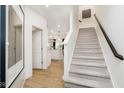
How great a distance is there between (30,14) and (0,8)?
278cm

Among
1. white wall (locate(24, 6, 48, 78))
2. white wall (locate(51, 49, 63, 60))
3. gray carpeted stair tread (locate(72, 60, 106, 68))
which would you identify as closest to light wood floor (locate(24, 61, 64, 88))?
white wall (locate(24, 6, 48, 78))

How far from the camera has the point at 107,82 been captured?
2.62 m

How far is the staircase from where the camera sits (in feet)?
8.82

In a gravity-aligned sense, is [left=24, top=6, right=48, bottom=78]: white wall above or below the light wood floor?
above

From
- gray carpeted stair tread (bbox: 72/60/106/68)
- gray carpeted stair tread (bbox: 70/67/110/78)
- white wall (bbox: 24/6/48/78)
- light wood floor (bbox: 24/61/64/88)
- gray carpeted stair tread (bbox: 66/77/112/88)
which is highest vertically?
white wall (bbox: 24/6/48/78)

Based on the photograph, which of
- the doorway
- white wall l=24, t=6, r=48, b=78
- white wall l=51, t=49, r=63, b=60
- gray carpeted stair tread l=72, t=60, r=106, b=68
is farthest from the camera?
white wall l=51, t=49, r=63, b=60

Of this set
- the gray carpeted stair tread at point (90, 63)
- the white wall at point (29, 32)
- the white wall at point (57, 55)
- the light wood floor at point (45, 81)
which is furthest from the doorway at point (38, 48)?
the white wall at point (57, 55)

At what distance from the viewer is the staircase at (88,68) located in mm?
2688

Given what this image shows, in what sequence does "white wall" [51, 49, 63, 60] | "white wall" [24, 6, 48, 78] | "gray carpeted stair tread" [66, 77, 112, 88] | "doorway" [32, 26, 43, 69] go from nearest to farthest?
"gray carpeted stair tread" [66, 77, 112, 88] < "white wall" [24, 6, 48, 78] < "doorway" [32, 26, 43, 69] < "white wall" [51, 49, 63, 60]

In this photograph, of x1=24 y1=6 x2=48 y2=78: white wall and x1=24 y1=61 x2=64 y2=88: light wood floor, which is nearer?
x1=24 y1=61 x2=64 y2=88: light wood floor

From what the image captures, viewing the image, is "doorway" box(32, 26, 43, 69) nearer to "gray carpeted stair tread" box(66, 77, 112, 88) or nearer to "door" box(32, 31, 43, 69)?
"door" box(32, 31, 43, 69)

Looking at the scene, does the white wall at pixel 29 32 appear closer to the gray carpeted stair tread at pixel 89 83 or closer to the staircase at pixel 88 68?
the staircase at pixel 88 68
